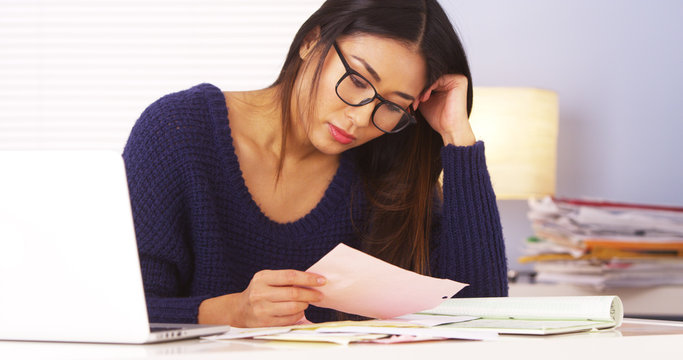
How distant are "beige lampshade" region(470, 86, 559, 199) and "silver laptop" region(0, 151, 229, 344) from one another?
1593mm

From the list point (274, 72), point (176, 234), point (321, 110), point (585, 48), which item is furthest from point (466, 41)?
point (176, 234)

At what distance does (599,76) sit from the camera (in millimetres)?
2523

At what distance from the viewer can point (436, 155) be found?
4.91 feet

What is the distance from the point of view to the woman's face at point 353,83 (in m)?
1.22

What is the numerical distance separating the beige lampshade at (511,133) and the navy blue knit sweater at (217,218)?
2.54 ft

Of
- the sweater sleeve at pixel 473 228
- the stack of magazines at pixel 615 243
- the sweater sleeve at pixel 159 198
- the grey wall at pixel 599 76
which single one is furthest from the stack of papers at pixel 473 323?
the grey wall at pixel 599 76

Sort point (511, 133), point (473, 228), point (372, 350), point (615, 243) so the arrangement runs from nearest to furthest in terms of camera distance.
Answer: point (372, 350) < point (473, 228) < point (615, 243) < point (511, 133)

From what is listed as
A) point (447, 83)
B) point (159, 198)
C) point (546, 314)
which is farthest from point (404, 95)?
point (546, 314)

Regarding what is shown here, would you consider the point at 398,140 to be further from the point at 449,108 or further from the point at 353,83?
the point at 353,83

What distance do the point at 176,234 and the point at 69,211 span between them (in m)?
0.68

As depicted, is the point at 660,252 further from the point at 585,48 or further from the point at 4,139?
the point at 4,139

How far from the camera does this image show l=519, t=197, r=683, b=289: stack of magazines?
6.42ft

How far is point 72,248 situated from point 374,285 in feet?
1.03

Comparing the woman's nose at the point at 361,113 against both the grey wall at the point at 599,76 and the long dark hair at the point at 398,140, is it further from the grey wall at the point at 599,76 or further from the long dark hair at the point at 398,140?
the grey wall at the point at 599,76
